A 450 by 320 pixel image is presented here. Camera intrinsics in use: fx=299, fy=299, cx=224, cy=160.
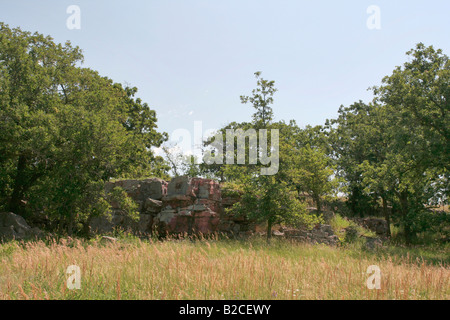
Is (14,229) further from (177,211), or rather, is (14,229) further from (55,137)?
(177,211)

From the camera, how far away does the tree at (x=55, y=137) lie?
14711mm

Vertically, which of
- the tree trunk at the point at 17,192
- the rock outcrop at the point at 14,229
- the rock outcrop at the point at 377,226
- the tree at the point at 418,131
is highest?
the tree at the point at 418,131

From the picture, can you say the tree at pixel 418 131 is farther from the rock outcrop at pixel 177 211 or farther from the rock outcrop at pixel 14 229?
the rock outcrop at pixel 14 229

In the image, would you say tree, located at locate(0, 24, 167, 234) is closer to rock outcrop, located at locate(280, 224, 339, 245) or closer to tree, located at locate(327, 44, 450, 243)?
rock outcrop, located at locate(280, 224, 339, 245)

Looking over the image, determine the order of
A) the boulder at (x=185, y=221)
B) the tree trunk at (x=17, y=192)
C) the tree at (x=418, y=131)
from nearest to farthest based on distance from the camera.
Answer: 1. the tree at (x=418, y=131)
2. the boulder at (x=185, y=221)
3. the tree trunk at (x=17, y=192)

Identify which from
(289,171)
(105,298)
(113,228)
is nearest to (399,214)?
(289,171)

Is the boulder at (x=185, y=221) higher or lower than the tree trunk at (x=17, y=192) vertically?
lower

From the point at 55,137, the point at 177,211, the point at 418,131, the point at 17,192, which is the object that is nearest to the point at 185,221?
the point at 177,211

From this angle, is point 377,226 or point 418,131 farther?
point 377,226

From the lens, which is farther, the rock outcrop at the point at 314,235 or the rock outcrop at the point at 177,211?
the rock outcrop at the point at 314,235

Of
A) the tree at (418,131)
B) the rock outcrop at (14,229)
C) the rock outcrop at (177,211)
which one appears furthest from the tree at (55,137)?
the tree at (418,131)

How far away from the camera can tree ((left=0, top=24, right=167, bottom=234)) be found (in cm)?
1471

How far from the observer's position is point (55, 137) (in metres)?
15.4
